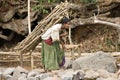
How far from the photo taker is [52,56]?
884cm

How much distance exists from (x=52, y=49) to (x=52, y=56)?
6.6 inches

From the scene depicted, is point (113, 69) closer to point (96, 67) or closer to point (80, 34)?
point (96, 67)

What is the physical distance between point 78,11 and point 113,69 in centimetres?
588

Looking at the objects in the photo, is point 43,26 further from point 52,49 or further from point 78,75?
point 78,75

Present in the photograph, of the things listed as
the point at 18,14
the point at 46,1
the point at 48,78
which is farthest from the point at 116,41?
the point at 48,78

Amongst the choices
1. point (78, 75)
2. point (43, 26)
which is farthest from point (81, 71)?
point (43, 26)

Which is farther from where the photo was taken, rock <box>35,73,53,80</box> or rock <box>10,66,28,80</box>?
rock <box>10,66,28,80</box>

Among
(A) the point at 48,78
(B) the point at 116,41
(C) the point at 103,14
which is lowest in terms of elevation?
(A) the point at 48,78

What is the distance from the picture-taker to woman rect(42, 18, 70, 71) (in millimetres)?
8430

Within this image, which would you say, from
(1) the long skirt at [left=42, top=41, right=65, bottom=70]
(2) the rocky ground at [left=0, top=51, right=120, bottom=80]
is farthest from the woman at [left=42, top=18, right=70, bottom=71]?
(2) the rocky ground at [left=0, top=51, right=120, bottom=80]

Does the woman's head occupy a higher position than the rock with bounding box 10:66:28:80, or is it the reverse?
the woman's head

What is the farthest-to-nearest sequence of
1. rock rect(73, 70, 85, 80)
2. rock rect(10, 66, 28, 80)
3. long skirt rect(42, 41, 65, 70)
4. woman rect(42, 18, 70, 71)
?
rock rect(10, 66, 28, 80)
long skirt rect(42, 41, 65, 70)
woman rect(42, 18, 70, 71)
rock rect(73, 70, 85, 80)

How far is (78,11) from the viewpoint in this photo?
14461 mm

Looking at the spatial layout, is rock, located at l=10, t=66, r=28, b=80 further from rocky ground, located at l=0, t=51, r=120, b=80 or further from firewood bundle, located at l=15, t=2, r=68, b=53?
firewood bundle, located at l=15, t=2, r=68, b=53
